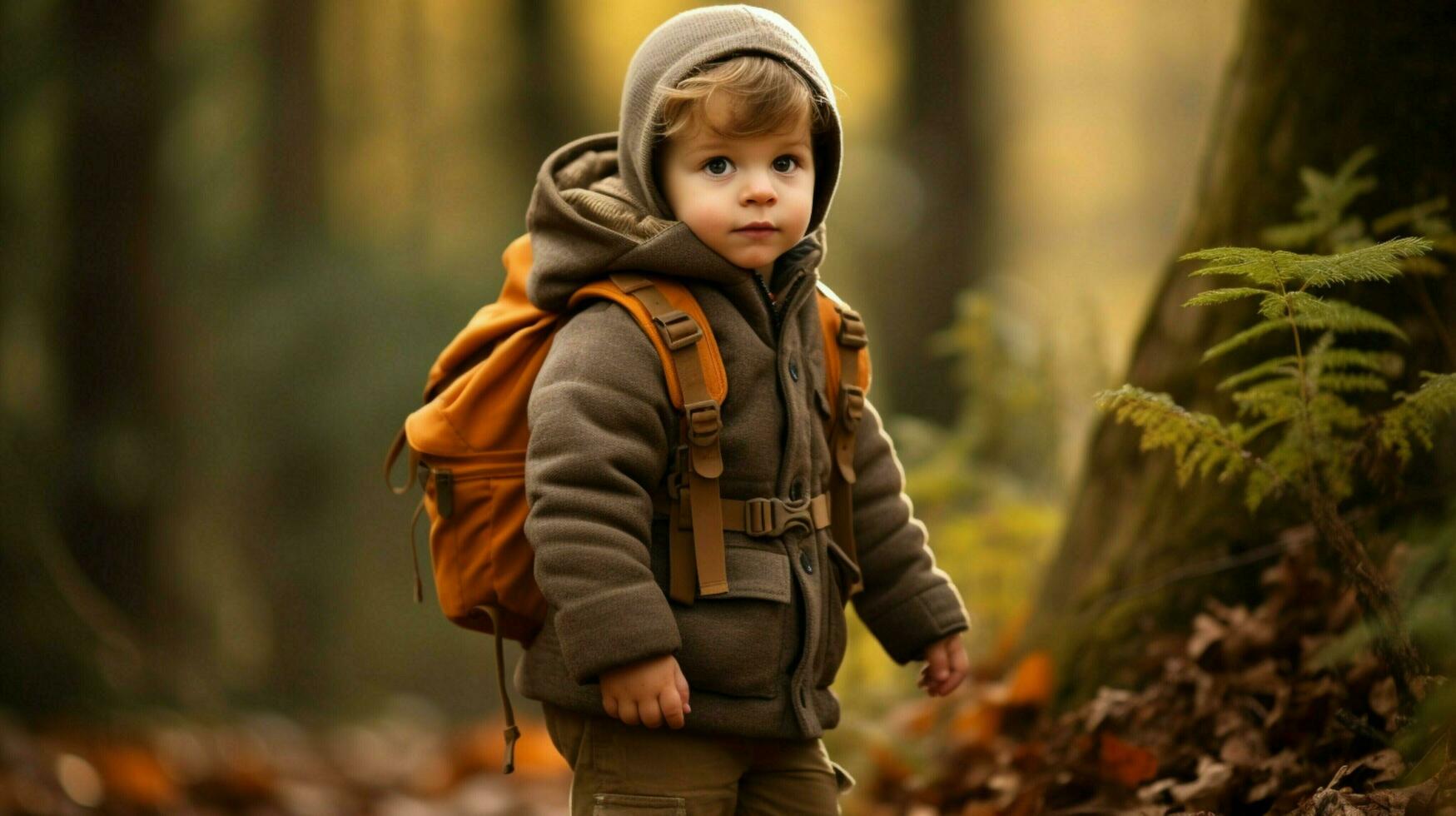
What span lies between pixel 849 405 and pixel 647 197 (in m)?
0.66

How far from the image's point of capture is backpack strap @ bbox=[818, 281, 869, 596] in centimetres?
308

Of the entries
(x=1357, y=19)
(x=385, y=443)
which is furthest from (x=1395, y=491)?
(x=385, y=443)

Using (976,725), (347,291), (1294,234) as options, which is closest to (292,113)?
(347,291)

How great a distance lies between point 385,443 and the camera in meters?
11.2

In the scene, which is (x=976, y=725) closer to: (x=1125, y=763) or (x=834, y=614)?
(x=1125, y=763)

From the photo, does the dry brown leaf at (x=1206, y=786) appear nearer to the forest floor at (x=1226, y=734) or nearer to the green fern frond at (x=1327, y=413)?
the forest floor at (x=1226, y=734)

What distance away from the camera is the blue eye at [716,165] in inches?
111

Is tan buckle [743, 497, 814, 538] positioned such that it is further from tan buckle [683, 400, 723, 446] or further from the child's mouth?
the child's mouth

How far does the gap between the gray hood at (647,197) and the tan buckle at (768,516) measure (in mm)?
479

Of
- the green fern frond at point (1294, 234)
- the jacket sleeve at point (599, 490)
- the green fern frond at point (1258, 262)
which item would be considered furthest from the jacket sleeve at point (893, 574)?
the green fern frond at point (1294, 234)

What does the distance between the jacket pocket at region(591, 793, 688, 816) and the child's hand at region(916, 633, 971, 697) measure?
745mm

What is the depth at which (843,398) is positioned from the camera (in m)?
3.07

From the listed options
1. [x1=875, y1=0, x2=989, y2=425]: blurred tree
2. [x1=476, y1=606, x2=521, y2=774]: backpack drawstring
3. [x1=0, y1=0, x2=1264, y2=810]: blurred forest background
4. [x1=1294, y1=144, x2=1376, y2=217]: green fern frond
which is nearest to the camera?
[x1=476, y1=606, x2=521, y2=774]: backpack drawstring

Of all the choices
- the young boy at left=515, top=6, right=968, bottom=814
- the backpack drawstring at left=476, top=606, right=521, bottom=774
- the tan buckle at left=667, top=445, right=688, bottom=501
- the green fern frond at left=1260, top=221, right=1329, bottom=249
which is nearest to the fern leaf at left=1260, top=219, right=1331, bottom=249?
the green fern frond at left=1260, top=221, right=1329, bottom=249
